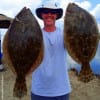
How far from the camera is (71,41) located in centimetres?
394

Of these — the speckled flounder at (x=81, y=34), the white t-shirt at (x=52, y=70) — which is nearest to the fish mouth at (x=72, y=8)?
the speckled flounder at (x=81, y=34)

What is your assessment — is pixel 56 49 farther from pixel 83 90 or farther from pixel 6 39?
pixel 83 90

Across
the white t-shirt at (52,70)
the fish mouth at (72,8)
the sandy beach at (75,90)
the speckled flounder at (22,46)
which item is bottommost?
the sandy beach at (75,90)

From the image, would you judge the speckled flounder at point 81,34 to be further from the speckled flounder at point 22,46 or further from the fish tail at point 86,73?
the speckled flounder at point 22,46

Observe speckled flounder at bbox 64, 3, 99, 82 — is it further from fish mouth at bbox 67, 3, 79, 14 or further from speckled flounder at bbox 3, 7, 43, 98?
speckled flounder at bbox 3, 7, 43, 98

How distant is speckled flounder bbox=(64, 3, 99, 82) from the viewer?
3.93m

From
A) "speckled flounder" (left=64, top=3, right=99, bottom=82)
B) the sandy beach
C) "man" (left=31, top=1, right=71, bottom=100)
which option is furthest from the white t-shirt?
the sandy beach

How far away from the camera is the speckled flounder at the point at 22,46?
3.88 m

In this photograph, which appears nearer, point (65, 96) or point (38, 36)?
point (38, 36)

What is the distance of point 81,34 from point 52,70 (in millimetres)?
861

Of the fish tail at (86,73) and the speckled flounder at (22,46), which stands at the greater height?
the speckled flounder at (22,46)

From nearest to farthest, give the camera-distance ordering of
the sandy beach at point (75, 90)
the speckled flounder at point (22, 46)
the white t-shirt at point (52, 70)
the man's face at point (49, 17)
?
the speckled flounder at point (22, 46), the man's face at point (49, 17), the white t-shirt at point (52, 70), the sandy beach at point (75, 90)

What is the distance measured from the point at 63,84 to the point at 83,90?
611 centimetres

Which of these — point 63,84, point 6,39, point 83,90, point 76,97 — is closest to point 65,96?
point 63,84
